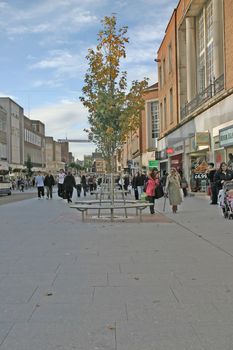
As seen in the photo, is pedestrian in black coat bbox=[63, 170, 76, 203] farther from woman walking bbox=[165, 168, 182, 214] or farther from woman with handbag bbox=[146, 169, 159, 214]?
woman walking bbox=[165, 168, 182, 214]

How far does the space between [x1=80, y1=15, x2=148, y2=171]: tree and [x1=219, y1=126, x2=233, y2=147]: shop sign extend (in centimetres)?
446

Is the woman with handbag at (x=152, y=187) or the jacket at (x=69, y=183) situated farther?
the jacket at (x=69, y=183)

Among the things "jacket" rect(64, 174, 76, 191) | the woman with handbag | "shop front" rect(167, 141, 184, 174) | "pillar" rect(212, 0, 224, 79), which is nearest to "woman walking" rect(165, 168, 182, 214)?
the woman with handbag

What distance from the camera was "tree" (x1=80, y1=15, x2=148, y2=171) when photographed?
68.2 feet

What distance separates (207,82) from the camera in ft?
92.1

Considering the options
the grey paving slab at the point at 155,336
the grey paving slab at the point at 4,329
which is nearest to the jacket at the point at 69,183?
the grey paving slab at the point at 4,329

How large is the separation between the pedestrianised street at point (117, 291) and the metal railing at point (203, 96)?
14.6 meters

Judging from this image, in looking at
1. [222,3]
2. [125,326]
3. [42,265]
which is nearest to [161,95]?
[222,3]

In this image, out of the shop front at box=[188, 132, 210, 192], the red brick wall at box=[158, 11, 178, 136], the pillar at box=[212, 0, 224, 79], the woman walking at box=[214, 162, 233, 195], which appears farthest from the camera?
the red brick wall at box=[158, 11, 178, 136]

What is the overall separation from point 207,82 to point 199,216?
48.9ft

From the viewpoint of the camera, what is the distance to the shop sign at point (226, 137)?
20984 millimetres

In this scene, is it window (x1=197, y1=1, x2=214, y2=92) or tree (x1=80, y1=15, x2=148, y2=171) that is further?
window (x1=197, y1=1, x2=214, y2=92)

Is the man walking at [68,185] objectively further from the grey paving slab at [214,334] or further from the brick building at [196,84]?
the grey paving slab at [214,334]

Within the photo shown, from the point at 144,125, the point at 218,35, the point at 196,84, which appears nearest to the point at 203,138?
the point at 218,35
